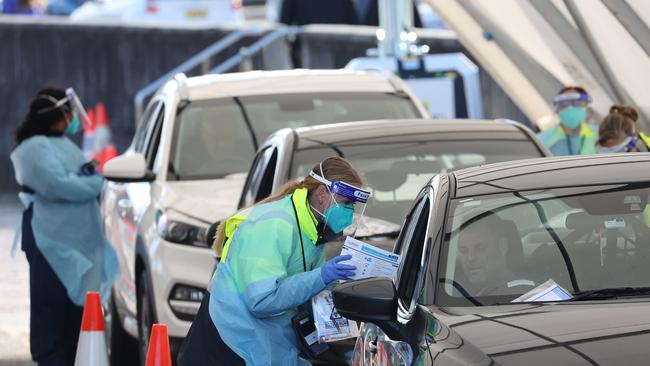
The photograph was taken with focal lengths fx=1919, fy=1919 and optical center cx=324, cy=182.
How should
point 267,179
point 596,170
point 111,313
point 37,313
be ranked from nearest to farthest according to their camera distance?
point 596,170
point 267,179
point 37,313
point 111,313

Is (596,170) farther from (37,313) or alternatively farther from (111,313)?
(111,313)

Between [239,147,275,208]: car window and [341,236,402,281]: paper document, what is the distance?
3095mm

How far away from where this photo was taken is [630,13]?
1221 centimetres

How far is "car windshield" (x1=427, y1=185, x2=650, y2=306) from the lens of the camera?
6.15 metres

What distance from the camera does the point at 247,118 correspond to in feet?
42.3

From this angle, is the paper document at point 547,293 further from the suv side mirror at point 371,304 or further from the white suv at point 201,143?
the white suv at point 201,143

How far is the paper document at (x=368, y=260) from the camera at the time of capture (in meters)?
A: 7.14

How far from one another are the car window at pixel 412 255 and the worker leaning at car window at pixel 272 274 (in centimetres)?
48

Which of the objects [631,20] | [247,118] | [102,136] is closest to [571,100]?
[631,20]

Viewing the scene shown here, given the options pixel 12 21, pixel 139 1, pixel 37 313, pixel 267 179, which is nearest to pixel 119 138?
pixel 12 21

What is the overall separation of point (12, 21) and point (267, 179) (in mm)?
17140

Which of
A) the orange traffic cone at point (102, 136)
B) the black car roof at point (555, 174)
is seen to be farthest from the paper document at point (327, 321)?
the orange traffic cone at point (102, 136)

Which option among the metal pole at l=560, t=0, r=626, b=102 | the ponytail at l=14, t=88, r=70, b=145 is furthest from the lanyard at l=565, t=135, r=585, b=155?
the ponytail at l=14, t=88, r=70, b=145

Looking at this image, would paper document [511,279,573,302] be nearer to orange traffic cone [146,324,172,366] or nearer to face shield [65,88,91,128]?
orange traffic cone [146,324,172,366]
